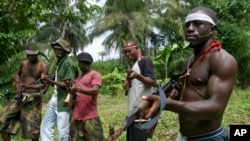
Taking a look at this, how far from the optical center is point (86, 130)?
4355 millimetres

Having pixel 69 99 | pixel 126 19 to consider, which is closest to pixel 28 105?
pixel 69 99

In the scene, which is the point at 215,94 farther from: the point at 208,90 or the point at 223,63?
the point at 223,63

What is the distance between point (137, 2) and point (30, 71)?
54.0 feet

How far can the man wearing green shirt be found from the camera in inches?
175

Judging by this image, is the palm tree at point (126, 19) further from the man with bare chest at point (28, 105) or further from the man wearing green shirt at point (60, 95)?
the man wearing green shirt at point (60, 95)

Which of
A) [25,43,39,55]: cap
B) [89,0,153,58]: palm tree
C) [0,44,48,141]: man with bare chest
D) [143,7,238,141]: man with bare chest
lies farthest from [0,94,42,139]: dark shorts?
[89,0,153,58]: palm tree

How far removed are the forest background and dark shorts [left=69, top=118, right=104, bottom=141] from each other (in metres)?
1.09

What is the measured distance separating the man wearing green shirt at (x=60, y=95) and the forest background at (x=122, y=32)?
29.1 inches

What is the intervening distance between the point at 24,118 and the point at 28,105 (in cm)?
17

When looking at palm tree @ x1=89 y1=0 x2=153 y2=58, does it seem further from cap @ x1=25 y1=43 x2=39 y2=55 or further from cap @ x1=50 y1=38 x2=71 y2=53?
cap @ x1=50 y1=38 x2=71 y2=53

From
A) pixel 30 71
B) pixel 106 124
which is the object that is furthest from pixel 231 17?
pixel 30 71

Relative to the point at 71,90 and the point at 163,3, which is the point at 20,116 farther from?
the point at 163,3

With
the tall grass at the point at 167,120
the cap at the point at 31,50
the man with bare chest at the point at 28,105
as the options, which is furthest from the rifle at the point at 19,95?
the tall grass at the point at 167,120

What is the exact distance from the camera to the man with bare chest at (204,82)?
1.88 m
